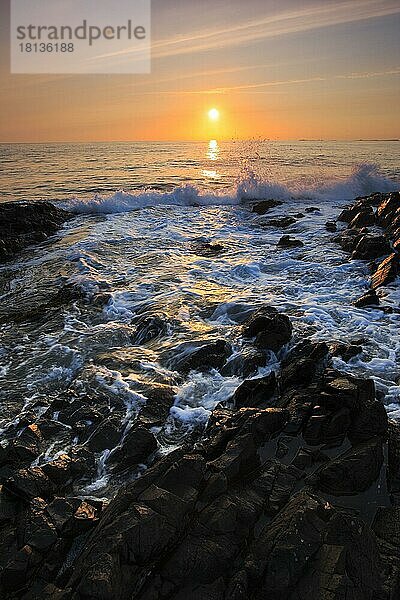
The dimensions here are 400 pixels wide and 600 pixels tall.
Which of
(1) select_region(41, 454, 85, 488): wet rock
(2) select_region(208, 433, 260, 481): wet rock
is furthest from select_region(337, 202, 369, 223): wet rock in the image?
(1) select_region(41, 454, 85, 488): wet rock

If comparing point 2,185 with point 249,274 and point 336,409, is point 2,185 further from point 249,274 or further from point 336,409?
point 336,409

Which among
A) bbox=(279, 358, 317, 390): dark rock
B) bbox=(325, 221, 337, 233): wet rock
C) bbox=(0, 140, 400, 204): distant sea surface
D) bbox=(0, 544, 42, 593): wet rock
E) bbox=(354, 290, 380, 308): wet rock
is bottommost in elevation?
bbox=(0, 544, 42, 593): wet rock

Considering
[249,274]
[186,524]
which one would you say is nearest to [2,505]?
[186,524]

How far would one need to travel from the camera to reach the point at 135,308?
37.5 ft

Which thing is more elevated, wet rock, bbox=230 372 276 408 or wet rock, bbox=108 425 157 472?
wet rock, bbox=230 372 276 408

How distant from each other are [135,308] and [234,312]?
9.17 ft

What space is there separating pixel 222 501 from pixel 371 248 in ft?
42.2

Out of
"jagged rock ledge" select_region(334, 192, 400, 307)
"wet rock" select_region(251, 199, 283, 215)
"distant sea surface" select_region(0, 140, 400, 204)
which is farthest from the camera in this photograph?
"distant sea surface" select_region(0, 140, 400, 204)

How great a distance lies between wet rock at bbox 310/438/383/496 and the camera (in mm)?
5141

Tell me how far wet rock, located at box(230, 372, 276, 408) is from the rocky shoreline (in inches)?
1.0

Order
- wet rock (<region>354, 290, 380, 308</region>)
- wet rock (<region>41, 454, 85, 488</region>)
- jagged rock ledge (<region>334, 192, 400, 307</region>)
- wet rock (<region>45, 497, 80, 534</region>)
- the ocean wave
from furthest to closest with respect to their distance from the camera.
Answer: the ocean wave < jagged rock ledge (<region>334, 192, 400, 307</region>) < wet rock (<region>354, 290, 380, 308</region>) < wet rock (<region>41, 454, 85, 488</region>) < wet rock (<region>45, 497, 80, 534</region>)

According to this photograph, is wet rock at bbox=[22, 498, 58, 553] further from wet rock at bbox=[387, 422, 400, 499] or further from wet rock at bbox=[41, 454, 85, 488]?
wet rock at bbox=[387, 422, 400, 499]

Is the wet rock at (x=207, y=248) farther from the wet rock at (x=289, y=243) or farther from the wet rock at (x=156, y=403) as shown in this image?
the wet rock at (x=156, y=403)

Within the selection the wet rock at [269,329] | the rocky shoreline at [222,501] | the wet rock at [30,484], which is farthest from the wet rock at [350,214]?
the wet rock at [30,484]
